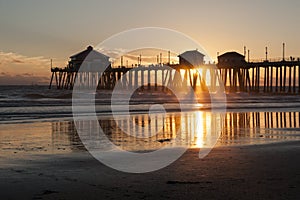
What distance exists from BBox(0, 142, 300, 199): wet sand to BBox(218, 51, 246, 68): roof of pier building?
57660 millimetres

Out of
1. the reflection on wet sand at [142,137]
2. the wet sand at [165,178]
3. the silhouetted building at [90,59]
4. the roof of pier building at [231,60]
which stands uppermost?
the silhouetted building at [90,59]

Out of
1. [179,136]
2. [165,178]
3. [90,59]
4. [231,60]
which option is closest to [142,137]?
[179,136]

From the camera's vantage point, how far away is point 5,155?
9648mm

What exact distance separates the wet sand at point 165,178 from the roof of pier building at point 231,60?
2270 inches

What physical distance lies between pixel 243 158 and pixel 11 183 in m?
4.75

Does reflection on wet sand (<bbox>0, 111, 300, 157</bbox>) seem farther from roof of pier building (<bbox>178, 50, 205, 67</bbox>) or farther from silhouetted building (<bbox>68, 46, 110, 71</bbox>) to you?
silhouetted building (<bbox>68, 46, 110, 71</bbox>)

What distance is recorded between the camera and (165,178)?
726cm

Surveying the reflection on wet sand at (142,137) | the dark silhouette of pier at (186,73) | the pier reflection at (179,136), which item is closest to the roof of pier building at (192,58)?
the dark silhouette of pier at (186,73)

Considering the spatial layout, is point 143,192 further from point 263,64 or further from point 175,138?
point 263,64

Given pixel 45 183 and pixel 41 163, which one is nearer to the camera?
pixel 45 183

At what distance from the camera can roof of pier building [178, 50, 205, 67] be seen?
2785 inches

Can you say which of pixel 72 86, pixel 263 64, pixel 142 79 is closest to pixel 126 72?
pixel 142 79

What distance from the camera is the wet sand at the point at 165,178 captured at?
6168 mm

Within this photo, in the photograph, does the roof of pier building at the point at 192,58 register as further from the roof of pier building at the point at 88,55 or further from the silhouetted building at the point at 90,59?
the roof of pier building at the point at 88,55
